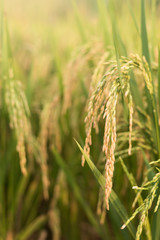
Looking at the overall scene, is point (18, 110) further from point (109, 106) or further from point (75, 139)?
point (109, 106)

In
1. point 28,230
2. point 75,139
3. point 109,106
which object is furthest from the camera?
point 28,230

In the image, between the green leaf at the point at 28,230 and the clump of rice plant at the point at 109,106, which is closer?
the clump of rice plant at the point at 109,106

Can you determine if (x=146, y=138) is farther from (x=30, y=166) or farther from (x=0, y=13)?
(x=30, y=166)

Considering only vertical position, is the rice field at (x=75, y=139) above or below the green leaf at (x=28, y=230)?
above

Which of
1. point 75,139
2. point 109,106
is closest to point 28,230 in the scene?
point 75,139

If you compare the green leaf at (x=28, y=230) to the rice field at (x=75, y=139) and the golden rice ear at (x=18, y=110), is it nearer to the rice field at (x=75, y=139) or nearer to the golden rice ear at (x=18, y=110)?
the rice field at (x=75, y=139)

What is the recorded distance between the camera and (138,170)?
1.32 metres

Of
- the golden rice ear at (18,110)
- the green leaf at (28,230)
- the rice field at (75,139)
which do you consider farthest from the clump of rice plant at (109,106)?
the green leaf at (28,230)

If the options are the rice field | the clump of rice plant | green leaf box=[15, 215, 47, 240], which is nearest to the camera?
the clump of rice plant

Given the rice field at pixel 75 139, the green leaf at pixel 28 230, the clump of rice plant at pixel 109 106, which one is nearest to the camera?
the clump of rice plant at pixel 109 106

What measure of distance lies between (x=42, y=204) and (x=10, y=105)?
104 cm

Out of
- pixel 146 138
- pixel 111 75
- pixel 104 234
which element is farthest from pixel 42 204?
pixel 111 75

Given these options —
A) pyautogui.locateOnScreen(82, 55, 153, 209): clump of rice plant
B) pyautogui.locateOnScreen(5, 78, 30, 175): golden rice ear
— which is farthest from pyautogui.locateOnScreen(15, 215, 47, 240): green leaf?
pyautogui.locateOnScreen(82, 55, 153, 209): clump of rice plant

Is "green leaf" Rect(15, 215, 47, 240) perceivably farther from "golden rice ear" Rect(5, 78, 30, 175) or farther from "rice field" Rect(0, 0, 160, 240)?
"golden rice ear" Rect(5, 78, 30, 175)
